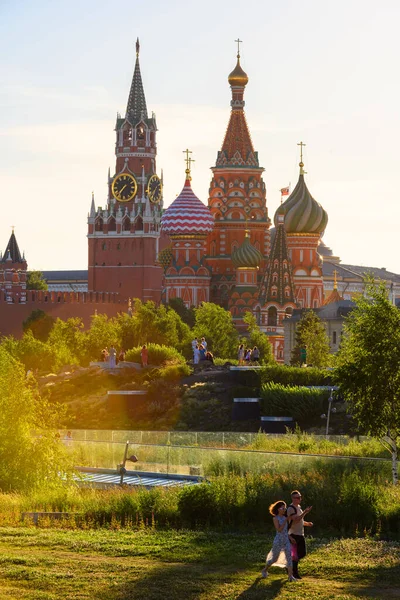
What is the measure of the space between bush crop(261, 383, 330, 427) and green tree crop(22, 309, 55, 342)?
6352 centimetres

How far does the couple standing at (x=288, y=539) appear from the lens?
19.9 m

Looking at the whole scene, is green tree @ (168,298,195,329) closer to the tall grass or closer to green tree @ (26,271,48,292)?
green tree @ (26,271,48,292)

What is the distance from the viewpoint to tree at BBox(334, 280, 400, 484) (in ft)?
98.2

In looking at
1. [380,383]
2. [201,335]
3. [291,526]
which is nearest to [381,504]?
[291,526]

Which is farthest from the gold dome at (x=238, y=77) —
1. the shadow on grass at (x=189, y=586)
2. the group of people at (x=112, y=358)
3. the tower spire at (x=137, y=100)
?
the shadow on grass at (x=189, y=586)

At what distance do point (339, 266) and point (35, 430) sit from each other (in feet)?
507

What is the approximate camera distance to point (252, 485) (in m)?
25.3

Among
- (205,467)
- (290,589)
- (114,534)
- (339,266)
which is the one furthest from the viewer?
(339,266)

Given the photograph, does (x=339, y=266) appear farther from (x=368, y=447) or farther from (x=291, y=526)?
(x=291, y=526)

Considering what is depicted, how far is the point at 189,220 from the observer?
11981cm

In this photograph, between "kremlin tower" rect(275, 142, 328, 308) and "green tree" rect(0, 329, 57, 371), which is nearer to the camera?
"green tree" rect(0, 329, 57, 371)

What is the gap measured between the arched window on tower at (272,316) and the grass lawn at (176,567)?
87.3 m

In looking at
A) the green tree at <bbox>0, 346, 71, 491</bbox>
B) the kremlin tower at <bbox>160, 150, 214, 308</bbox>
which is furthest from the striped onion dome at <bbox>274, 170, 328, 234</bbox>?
the green tree at <bbox>0, 346, 71, 491</bbox>

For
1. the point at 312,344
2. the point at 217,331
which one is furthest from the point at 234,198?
the point at 312,344
